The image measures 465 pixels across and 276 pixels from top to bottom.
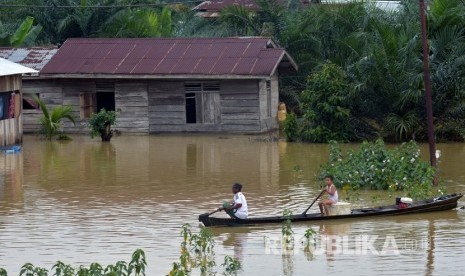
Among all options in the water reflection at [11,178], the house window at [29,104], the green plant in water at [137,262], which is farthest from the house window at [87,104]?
the green plant in water at [137,262]

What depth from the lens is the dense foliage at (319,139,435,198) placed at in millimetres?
22094

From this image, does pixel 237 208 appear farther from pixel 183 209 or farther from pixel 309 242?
pixel 183 209

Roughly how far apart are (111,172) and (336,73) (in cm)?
814

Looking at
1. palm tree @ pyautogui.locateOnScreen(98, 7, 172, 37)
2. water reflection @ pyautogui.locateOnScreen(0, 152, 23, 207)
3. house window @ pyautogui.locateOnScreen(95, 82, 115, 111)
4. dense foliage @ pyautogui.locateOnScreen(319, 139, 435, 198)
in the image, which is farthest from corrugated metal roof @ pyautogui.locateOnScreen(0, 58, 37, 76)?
dense foliage @ pyautogui.locateOnScreen(319, 139, 435, 198)

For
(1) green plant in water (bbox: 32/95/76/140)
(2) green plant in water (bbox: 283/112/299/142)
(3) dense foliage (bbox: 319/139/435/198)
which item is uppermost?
(1) green plant in water (bbox: 32/95/76/140)

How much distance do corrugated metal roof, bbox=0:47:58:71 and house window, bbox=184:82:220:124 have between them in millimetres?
4828

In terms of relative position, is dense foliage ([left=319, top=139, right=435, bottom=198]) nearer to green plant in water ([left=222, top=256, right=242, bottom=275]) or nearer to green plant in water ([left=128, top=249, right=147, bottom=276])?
green plant in water ([left=222, top=256, right=242, bottom=275])

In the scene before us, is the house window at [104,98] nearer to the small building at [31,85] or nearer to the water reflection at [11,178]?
the small building at [31,85]

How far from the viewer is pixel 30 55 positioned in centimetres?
3591

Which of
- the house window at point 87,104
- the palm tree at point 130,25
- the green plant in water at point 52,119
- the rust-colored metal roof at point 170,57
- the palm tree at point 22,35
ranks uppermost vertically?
the palm tree at point 130,25

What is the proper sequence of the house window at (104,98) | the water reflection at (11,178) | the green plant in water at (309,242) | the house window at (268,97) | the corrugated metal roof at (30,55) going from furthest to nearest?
1. the corrugated metal roof at (30,55)
2. the house window at (104,98)
3. the house window at (268,97)
4. the water reflection at (11,178)
5. the green plant in water at (309,242)

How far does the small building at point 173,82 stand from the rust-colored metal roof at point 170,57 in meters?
0.03

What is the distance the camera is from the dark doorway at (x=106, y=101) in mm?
35688

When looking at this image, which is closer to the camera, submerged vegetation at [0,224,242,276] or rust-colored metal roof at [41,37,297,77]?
submerged vegetation at [0,224,242,276]
